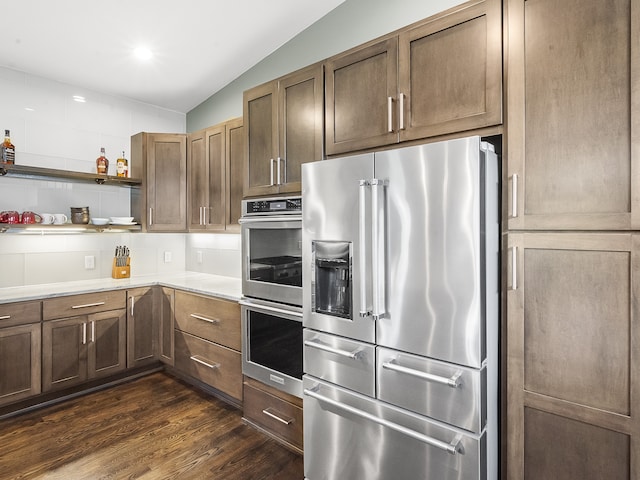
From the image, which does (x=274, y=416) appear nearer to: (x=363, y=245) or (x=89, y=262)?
(x=363, y=245)

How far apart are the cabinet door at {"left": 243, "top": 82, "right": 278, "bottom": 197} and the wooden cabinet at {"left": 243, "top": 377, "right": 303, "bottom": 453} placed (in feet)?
4.24

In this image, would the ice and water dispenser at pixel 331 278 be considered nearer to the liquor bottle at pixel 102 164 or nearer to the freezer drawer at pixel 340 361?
the freezer drawer at pixel 340 361

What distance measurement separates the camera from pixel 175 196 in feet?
11.7

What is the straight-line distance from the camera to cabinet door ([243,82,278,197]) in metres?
2.37

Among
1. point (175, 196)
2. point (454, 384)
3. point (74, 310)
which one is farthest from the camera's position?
point (175, 196)

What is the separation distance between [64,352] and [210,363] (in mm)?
1144

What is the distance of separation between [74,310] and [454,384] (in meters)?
2.90

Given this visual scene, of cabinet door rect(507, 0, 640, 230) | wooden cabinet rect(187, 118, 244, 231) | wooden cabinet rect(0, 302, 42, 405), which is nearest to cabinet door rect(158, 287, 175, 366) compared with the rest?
wooden cabinet rect(187, 118, 244, 231)

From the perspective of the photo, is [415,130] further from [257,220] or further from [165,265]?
[165,265]

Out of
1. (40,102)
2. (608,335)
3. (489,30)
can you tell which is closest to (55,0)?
(40,102)

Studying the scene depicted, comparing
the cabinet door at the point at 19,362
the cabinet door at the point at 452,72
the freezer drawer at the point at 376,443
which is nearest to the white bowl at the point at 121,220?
the cabinet door at the point at 19,362

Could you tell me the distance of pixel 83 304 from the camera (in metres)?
2.97

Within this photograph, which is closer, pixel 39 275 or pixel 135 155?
pixel 39 275

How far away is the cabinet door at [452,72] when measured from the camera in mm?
1488
